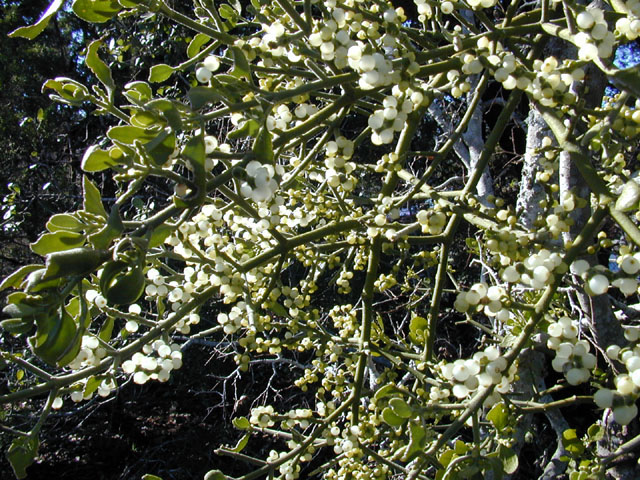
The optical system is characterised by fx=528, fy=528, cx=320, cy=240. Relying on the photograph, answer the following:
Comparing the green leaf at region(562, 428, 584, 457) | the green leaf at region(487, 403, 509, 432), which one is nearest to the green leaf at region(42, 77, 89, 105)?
the green leaf at region(487, 403, 509, 432)

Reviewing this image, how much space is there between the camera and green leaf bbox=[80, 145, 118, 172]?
355mm

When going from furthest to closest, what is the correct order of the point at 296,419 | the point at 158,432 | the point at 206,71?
the point at 158,432 < the point at 296,419 < the point at 206,71

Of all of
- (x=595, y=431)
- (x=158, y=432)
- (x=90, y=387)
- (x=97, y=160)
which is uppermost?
(x=97, y=160)

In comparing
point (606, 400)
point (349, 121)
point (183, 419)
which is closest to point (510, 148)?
point (349, 121)

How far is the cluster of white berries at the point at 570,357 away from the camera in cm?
35

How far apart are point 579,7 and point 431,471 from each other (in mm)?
1425

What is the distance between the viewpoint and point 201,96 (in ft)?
1.09

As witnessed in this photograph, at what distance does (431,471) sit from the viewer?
154cm

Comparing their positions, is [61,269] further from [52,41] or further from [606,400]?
[52,41]

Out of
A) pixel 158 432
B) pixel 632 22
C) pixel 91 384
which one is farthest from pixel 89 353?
pixel 158 432

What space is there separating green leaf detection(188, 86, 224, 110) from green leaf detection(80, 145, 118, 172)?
0.08m

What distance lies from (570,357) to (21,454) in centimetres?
45

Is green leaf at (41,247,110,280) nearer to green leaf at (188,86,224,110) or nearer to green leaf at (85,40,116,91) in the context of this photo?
green leaf at (188,86,224,110)

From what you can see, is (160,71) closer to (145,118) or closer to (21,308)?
(145,118)
